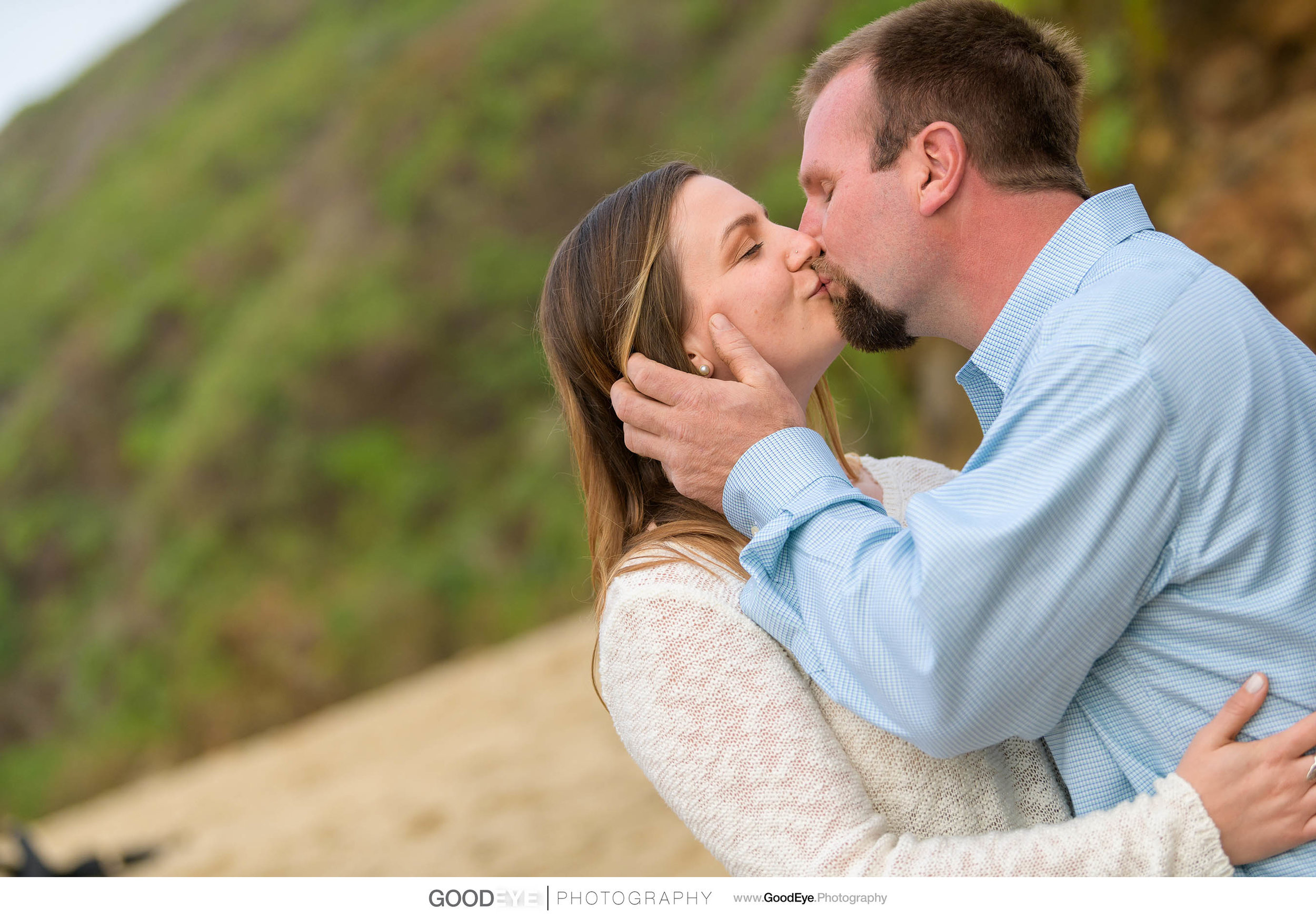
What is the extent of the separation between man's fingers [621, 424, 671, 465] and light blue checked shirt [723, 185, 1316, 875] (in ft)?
1.13

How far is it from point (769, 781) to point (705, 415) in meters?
0.66

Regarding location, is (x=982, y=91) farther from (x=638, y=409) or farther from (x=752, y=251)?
(x=638, y=409)

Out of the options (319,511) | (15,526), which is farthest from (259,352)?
(15,526)

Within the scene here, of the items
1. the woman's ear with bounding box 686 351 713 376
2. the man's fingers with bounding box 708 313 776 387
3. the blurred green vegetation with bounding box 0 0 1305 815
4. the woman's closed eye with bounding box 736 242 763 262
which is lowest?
the blurred green vegetation with bounding box 0 0 1305 815

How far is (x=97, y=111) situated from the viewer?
2523cm

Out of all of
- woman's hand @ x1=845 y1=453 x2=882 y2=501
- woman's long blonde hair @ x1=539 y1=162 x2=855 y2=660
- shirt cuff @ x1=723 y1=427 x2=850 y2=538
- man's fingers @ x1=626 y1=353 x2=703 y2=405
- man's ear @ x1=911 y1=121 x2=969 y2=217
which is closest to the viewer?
shirt cuff @ x1=723 y1=427 x2=850 y2=538

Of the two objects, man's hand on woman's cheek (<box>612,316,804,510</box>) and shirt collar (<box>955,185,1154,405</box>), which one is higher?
man's hand on woman's cheek (<box>612,316,804,510</box>)

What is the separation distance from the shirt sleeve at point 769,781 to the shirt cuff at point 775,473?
177 millimetres

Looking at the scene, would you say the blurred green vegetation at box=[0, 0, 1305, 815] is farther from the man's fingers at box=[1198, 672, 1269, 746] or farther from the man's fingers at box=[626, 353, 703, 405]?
the man's fingers at box=[1198, 672, 1269, 746]

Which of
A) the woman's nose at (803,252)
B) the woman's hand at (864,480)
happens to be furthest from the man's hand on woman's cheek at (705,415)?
the woman's hand at (864,480)

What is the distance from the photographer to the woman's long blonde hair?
233 cm

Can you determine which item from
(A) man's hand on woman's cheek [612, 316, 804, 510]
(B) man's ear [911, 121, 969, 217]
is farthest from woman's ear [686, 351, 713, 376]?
(B) man's ear [911, 121, 969, 217]

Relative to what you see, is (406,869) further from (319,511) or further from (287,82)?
(287,82)

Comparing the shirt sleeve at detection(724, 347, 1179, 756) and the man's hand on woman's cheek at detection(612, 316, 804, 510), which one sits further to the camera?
the man's hand on woman's cheek at detection(612, 316, 804, 510)
